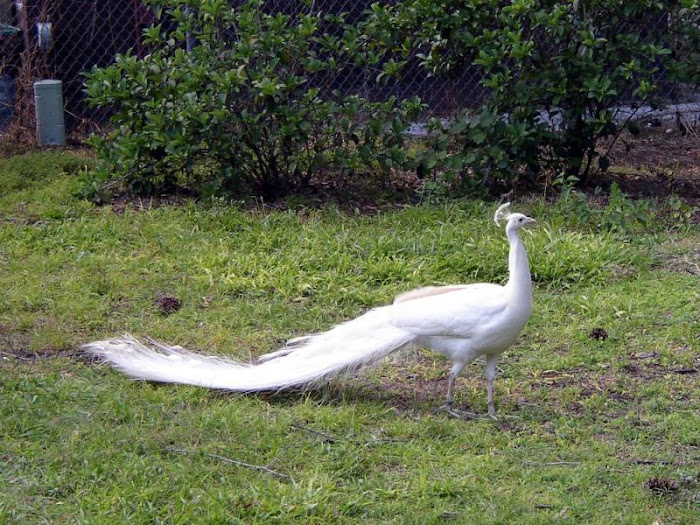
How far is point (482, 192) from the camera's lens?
723 cm

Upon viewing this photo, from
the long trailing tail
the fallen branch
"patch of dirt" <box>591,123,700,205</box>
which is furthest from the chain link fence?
the fallen branch

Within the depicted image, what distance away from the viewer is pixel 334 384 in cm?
455

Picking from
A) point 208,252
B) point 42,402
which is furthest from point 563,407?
point 208,252

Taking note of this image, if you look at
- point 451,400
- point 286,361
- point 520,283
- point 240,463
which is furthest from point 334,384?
point 520,283

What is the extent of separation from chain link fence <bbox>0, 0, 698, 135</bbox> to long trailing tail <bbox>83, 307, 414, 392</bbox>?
15.1ft

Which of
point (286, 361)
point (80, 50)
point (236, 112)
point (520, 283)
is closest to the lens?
point (520, 283)

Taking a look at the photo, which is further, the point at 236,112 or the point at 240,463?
the point at 236,112

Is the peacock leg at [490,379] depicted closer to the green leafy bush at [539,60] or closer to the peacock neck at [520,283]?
the peacock neck at [520,283]

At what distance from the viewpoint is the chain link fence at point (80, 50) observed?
8.99 metres

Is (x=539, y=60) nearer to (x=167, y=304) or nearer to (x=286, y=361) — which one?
(x=167, y=304)

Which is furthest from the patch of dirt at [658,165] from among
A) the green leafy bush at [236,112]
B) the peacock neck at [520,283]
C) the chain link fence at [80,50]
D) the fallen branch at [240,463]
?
the fallen branch at [240,463]

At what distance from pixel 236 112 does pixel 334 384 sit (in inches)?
126

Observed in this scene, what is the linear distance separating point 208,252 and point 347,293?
3.48ft

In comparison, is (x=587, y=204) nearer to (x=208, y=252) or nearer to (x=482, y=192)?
(x=482, y=192)
